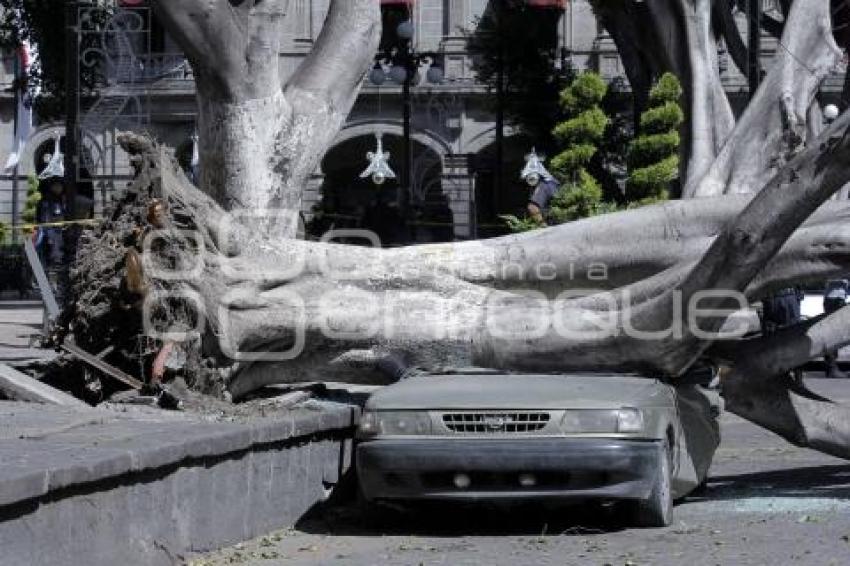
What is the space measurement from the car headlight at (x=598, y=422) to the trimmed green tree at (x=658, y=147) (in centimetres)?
1114

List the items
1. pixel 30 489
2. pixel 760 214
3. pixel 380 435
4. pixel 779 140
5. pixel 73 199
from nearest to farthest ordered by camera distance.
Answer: pixel 30 489 → pixel 380 435 → pixel 760 214 → pixel 779 140 → pixel 73 199

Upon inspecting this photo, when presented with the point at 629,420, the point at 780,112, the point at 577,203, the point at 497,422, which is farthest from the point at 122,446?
the point at 780,112

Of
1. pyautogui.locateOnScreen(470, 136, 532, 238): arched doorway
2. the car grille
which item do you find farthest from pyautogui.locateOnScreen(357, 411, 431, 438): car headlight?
pyautogui.locateOnScreen(470, 136, 532, 238): arched doorway

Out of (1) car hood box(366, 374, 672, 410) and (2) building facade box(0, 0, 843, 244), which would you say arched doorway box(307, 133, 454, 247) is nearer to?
(2) building facade box(0, 0, 843, 244)

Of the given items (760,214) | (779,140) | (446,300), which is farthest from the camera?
(779,140)

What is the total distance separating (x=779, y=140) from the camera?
18.5m

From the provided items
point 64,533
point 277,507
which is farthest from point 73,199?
point 64,533

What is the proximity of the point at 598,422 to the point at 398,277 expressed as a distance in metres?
3.27

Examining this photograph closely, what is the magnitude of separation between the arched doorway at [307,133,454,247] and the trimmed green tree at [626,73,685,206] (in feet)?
28.4

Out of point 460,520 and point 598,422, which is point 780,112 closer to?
Result: point 460,520

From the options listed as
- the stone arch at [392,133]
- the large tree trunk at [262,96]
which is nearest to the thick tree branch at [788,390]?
the large tree trunk at [262,96]

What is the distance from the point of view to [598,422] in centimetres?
927

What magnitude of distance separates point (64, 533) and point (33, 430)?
169cm

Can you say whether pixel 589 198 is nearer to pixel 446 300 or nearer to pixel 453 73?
pixel 446 300
